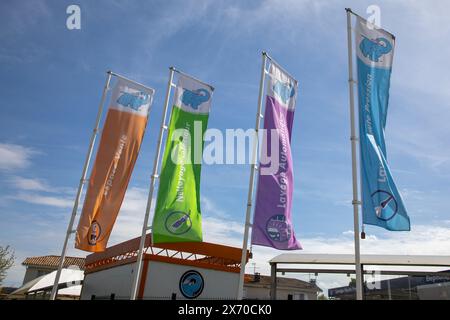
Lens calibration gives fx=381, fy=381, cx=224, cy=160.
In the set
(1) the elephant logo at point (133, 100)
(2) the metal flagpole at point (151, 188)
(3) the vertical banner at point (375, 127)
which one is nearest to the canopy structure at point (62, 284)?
(2) the metal flagpole at point (151, 188)

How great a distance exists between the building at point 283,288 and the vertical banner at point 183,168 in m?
28.0

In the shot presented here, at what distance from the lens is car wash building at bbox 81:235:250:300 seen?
16.3 meters

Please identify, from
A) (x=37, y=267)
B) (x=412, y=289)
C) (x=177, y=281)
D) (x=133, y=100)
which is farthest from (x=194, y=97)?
(x=37, y=267)

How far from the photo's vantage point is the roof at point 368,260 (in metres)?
21.6

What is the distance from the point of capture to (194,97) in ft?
46.9

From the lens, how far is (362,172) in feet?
32.4

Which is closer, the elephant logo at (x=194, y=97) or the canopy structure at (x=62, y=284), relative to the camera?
the elephant logo at (x=194, y=97)

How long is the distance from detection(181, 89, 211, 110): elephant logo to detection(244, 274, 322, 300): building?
2828cm

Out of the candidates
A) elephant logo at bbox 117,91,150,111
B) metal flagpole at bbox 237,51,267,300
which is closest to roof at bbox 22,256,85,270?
elephant logo at bbox 117,91,150,111

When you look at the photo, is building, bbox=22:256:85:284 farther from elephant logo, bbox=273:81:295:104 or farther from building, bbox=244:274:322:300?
elephant logo, bbox=273:81:295:104

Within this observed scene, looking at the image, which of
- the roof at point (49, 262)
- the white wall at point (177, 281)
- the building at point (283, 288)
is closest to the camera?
the white wall at point (177, 281)

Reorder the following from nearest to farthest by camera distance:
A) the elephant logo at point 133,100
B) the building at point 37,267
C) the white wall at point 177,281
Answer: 1. the elephant logo at point 133,100
2. the white wall at point 177,281
3. the building at point 37,267

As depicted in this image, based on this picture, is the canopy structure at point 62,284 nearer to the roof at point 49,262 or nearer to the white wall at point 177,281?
the white wall at point 177,281
